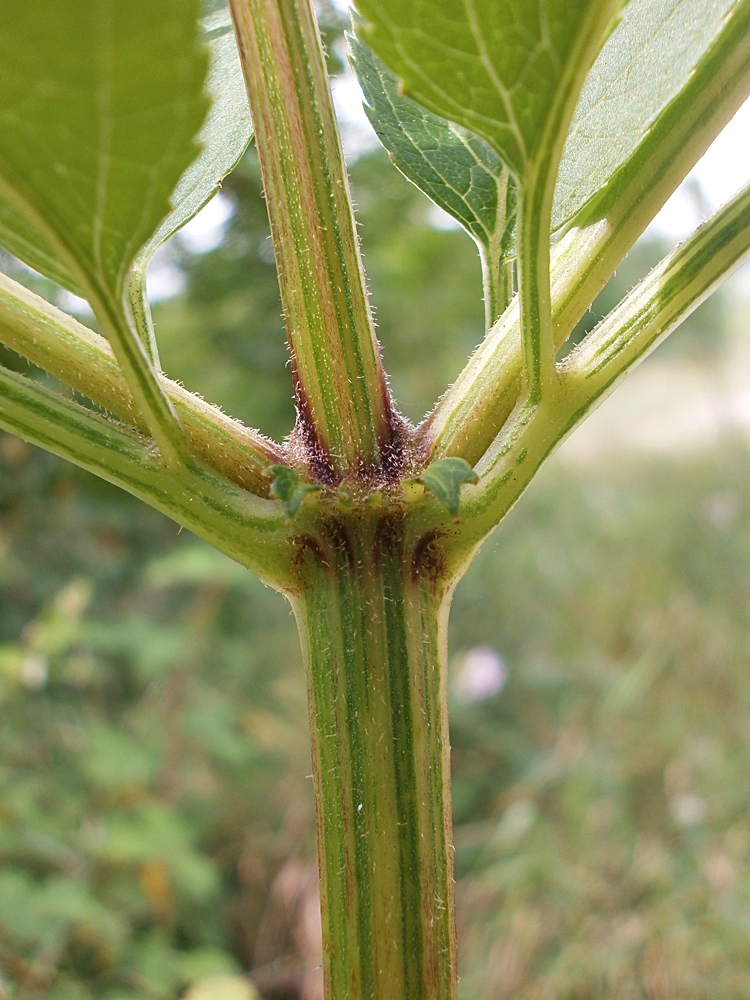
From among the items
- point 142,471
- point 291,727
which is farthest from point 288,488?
point 291,727

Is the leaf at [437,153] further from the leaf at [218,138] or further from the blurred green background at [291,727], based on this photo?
the blurred green background at [291,727]

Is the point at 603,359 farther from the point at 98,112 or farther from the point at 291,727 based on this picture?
the point at 291,727

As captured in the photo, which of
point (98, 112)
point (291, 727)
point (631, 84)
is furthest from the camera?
point (291, 727)

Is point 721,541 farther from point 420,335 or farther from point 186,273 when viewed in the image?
point 186,273

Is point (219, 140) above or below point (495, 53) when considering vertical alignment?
above

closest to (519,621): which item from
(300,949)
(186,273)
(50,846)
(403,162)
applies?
(300,949)

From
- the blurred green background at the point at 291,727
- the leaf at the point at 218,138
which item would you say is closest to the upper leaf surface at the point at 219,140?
the leaf at the point at 218,138
